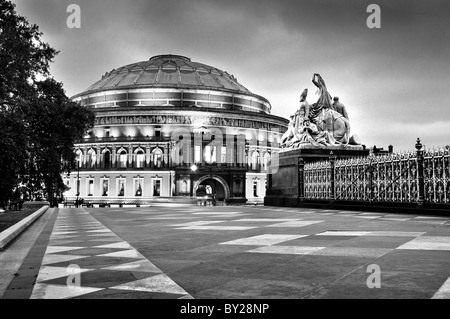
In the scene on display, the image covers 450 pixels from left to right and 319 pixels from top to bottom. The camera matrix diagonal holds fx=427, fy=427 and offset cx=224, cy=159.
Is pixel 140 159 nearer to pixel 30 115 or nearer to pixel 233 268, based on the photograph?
pixel 30 115

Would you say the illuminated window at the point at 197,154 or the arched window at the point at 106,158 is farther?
the arched window at the point at 106,158

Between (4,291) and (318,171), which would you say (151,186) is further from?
(4,291)

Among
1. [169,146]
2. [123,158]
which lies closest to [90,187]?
[123,158]

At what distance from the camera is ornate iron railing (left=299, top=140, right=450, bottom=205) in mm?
17094

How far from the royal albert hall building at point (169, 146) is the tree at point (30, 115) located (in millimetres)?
51348

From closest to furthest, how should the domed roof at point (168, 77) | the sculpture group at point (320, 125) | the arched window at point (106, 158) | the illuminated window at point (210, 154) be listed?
1. the sculpture group at point (320, 125)
2. the illuminated window at point (210, 154)
3. the arched window at point (106, 158)
4. the domed roof at point (168, 77)

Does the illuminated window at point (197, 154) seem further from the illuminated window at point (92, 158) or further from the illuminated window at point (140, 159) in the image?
the illuminated window at point (92, 158)

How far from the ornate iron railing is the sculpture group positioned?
2.02m

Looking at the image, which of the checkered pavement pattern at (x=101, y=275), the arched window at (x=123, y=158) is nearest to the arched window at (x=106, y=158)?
the arched window at (x=123, y=158)

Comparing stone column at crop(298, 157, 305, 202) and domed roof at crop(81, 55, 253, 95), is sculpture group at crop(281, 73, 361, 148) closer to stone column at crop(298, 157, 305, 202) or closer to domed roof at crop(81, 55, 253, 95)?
stone column at crop(298, 157, 305, 202)

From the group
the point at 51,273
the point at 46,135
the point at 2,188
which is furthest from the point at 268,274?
the point at 46,135

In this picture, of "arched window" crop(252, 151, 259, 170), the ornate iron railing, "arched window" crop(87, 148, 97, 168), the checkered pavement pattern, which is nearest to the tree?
the checkered pavement pattern

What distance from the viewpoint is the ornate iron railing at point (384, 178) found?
17.1 meters

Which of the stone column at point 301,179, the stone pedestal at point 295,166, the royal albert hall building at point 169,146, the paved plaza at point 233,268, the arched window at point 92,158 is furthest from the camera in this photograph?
the arched window at point 92,158
